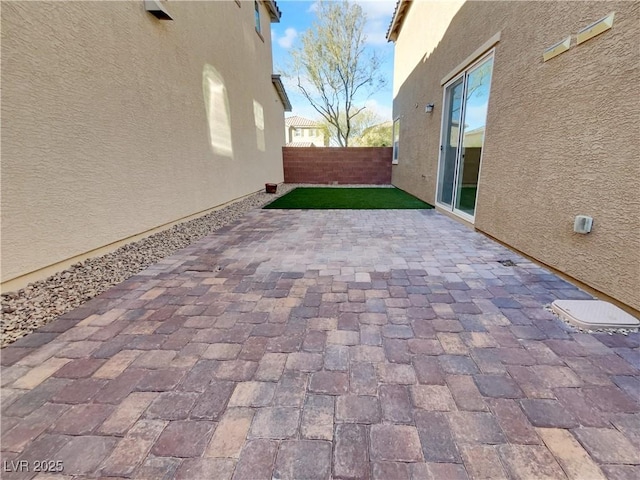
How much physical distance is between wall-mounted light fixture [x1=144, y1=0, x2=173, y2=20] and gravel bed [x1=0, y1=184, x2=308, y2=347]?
10.5 feet

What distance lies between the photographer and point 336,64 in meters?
17.8

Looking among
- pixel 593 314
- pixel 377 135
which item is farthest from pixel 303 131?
pixel 593 314

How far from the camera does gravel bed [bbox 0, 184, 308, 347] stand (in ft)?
7.21

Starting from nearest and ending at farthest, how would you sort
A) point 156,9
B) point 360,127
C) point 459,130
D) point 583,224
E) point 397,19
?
point 583,224 < point 156,9 < point 459,130 < point 397,19 < point 360,127

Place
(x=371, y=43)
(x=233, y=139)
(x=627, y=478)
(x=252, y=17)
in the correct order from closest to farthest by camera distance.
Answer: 1. (x=627, y=478)
2. (x=233, y=139)
3. (x=252, y=17)
4. (x=371, y=43)

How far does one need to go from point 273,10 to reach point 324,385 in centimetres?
1378

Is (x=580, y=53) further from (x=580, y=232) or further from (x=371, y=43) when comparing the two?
(x=371, y=43)

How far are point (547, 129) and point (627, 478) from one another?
3.16 metres

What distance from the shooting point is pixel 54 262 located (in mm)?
2801

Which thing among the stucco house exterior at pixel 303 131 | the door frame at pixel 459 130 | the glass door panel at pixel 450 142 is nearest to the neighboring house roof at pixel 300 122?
the stucco house exterior at pixel 303 131

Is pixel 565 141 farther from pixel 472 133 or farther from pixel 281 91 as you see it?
pixel 281 91

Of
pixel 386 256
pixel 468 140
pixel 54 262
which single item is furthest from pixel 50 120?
pixel 468 140

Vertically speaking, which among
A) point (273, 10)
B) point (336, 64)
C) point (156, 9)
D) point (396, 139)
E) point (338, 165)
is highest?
point (336, 64)
